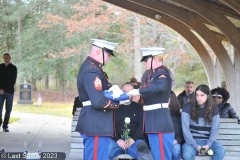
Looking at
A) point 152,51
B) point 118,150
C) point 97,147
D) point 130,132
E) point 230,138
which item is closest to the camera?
point 97,147

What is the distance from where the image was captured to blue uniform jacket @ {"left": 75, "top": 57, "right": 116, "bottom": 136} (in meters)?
4.89

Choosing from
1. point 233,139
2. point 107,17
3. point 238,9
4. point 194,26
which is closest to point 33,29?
point 107,17

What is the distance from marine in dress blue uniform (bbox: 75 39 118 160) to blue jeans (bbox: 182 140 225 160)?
130cm

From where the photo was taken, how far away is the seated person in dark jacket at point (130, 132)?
623cm

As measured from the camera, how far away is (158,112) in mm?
5449

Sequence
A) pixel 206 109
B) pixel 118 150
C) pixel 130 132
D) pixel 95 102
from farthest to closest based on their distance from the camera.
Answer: pixel 130 132 → pixel 118 150 → pixel 206 109 → pixel 95 102

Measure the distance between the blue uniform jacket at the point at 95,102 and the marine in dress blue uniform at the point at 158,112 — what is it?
50cm

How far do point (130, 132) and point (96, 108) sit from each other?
152cm

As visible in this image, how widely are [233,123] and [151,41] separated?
14901 millimetres

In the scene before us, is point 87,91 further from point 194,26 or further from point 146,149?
point 194,26

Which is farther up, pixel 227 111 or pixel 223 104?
pixel 223 104

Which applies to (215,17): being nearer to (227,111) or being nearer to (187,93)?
(187,93)

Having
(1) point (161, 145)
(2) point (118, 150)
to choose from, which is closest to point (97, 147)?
(1) point (161, 145)

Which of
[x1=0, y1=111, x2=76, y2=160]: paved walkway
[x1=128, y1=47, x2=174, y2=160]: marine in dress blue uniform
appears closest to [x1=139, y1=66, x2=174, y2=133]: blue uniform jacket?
[x1=128, y1=47, x2=174, y2=160]: marine in dress blue uniform
